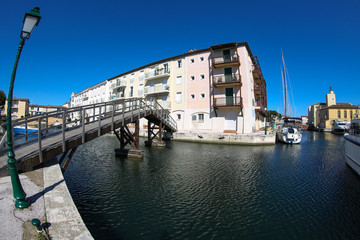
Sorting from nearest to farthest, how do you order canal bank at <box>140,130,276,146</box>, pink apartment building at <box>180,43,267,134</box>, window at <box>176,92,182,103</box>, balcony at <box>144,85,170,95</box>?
1. canal bank at <box>140,130,276,146</box>
2. pink apartment building at <box>180,43,267,134</box>
3. window at <box>176,92,182,103</box>
4. balcony at <box>144,85,170,95</box>

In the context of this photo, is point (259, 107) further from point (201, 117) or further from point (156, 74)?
point (156, 74)

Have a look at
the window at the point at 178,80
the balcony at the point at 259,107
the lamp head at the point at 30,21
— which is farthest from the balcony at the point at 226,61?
the lamp head at the point at 30,21

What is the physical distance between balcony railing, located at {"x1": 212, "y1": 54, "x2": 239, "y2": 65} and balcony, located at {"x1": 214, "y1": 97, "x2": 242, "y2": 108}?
A: 485cm

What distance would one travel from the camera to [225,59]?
81.3 ft

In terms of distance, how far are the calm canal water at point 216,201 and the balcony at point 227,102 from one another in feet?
45.8

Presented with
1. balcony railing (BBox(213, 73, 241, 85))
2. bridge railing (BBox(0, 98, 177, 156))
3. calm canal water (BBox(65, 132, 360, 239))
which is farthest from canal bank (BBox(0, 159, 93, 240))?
balcony railing (BBox(213, 73, 241, 85))

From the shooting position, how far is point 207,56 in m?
26.5

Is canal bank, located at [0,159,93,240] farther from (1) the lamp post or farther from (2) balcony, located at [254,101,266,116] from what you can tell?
(2) balcony, located at [254,101,266,116]

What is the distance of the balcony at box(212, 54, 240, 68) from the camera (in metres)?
23.7

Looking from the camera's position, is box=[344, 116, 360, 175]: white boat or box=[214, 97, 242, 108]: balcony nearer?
box=[344, 116, 360, 175]: white boat

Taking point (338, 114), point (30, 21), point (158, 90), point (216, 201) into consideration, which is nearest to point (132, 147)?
point (216, 201)

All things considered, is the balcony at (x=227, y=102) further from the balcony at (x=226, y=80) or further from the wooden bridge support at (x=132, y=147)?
the wooden bridge support at (x=132, y=147)

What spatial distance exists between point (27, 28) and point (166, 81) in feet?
90.7

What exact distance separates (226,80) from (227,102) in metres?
3.04
